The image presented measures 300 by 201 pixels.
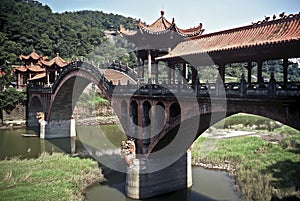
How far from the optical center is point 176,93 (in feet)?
52.3

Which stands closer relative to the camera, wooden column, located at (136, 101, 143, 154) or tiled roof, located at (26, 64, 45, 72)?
wooden column, located at (136, 101, 143, 154)

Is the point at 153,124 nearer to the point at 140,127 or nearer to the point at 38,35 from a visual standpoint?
the point at 140,127

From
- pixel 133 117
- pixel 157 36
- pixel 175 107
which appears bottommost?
pixel 133 117

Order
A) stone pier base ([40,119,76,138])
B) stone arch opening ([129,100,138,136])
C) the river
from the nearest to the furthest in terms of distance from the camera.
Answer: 1. the river
2. stone arch opening ([129,100,138,136])
3. stone pier base ([40,119,76,138])

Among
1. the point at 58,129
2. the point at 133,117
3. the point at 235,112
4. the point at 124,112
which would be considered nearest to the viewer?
the point at 235,112

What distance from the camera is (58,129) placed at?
1538 inches

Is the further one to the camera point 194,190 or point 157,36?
point 194,190

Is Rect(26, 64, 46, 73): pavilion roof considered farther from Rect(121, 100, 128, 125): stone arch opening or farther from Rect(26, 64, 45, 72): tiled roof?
Rect(121, 100, 128, 125): stone arch opening

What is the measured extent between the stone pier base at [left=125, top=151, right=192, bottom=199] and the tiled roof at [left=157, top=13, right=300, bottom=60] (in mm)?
8077

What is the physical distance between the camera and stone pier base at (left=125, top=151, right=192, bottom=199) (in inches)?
718

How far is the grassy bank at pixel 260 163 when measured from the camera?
18062 mm

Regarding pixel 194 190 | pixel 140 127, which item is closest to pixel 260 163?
pixel 194 190

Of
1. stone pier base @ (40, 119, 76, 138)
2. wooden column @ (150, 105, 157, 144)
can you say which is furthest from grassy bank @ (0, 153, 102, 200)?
stone pier base @ (40, 119, 76, 138)

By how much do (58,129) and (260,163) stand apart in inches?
1086
